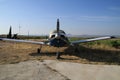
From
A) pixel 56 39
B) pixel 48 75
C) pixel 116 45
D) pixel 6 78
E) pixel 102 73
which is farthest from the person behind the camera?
pixel 116 45

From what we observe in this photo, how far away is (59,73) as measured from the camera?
29.2ft

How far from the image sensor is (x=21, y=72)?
9055 millimetres

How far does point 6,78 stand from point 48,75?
1.84 m

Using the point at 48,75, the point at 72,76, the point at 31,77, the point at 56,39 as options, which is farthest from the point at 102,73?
the point at 56,39

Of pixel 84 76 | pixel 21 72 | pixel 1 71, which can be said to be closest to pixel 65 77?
pixel 84 76

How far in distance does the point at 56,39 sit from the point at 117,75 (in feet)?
27.8

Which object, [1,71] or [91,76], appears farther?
[1,71]

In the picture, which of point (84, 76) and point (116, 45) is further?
point (116, 45)

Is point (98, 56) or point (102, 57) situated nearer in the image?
point (102, 57)

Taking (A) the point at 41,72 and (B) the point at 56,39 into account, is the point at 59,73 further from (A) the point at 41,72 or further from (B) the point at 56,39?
(B) the point at 56,39

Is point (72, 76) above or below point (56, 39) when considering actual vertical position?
below

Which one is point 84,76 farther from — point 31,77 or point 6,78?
point 6,78

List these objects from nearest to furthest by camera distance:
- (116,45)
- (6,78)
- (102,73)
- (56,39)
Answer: (6,78) → (102,73) → (56,39) → (116,45)

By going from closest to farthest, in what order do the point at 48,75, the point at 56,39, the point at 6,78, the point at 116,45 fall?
the point at 6,78 → the point at 48,75 → the point at 56,39 → the point at 116,45
